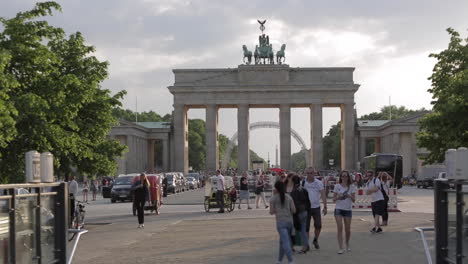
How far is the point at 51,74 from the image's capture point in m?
23.6

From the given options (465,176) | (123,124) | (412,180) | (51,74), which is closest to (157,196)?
(51,74)

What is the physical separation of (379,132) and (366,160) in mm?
49984

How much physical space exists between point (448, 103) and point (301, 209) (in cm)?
1264

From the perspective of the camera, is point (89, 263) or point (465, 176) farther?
point (89, 263)

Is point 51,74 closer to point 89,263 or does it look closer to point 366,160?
point 89,263

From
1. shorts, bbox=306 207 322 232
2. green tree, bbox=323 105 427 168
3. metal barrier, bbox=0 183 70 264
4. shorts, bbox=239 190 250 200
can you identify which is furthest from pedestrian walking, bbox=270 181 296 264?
green tree, bbox=323 105 427 168

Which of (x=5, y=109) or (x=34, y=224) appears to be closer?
(x=34, y=224)

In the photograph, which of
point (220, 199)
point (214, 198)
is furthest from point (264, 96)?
point (220, 199)

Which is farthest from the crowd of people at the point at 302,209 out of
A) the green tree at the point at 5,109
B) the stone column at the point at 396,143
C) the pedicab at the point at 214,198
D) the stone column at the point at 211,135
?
the stone column at the point at 396,143

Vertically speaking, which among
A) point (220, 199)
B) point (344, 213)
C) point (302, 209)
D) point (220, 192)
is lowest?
point (220, 199)

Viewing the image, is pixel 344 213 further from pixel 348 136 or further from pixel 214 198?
pixel 348 136

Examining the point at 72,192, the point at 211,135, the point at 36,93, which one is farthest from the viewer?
the point at 211,135

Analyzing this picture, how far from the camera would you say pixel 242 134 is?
10544cm

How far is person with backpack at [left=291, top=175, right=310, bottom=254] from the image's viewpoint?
669 inches
